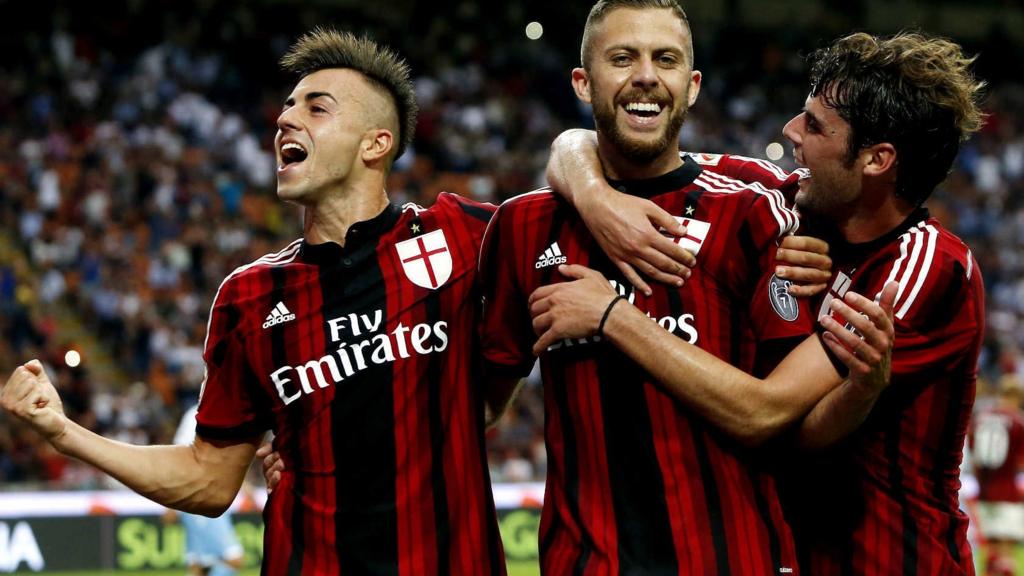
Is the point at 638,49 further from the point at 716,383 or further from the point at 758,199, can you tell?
the point at 716,383

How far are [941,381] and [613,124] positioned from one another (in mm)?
1279

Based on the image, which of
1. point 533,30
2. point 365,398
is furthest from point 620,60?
point 533,30

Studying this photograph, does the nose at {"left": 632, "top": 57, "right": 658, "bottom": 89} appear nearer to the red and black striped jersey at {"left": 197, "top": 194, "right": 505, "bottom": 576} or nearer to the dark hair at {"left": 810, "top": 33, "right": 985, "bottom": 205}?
the dark hair at {"left": 810, "top": 33, "right": 985, "bottom": 205}

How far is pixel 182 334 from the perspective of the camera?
16906 millimetres

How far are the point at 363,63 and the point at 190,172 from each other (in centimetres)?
1492

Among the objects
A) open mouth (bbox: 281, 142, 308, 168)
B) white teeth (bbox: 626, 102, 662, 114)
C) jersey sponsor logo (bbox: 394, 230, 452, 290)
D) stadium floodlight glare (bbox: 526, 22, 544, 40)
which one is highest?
stadium floodlight glare (bbox: 526, 22, 544, 40)

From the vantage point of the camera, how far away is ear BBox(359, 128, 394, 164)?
15.7 feet

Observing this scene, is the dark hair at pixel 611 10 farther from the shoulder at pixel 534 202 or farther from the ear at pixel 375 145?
the ear at pixel 375 145

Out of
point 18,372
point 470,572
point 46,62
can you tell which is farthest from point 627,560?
point 46,62

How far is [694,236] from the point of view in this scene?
4.02 meters

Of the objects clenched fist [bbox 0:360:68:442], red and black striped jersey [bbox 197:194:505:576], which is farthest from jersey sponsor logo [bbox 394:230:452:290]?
clenched fist [bbox 0:360:68:442]

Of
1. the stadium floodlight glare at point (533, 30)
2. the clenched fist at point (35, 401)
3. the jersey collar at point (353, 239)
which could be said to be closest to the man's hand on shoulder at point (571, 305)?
the jersey collar at point (353, 239)

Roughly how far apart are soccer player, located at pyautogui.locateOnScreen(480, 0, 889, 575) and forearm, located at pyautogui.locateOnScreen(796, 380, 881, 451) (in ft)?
0.10

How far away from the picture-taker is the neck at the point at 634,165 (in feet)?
13.7
